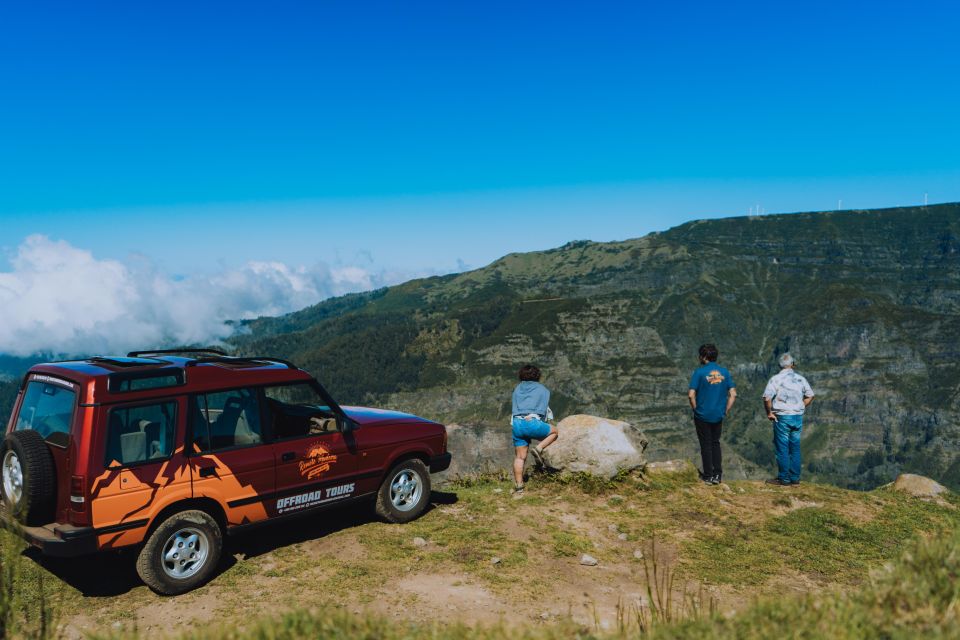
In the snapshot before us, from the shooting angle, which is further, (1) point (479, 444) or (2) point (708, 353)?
(1) point (479, 444)

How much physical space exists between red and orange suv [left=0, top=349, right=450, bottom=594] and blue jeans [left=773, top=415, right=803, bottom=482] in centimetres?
800

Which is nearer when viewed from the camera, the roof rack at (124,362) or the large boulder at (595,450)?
the roof rack at (124,362)

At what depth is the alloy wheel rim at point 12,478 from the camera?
6.76m

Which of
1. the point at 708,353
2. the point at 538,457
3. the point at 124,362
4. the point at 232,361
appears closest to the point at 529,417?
the point at 538,457

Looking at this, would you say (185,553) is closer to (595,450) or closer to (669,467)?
(595,450)

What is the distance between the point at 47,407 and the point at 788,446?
1204cm

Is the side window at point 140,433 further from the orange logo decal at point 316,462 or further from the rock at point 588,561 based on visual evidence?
the rock at point 588,561

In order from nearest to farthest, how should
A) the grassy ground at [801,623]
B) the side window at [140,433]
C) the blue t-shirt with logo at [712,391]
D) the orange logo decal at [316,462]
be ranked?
the grassy ground at [801,623] < the side window at [140,433] < the orange logo decal at [316,462] < the blue t-shirt with logo at [712,391]

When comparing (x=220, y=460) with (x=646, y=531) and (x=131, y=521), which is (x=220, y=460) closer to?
(x=131, y=521)

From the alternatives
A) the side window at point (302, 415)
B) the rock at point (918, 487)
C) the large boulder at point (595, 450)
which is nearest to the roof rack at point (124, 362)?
the side window at point (302, 415)

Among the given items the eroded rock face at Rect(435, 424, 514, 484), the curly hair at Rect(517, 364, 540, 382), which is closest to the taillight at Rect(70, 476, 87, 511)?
the curly hair at Rect(517, 364, 540, 382)

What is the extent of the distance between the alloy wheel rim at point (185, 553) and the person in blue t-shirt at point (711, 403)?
859 centimetres

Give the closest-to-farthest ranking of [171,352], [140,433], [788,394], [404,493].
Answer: [140,433]
[171,352]
[404,493]
[788,394]

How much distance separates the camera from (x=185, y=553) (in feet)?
23.2
